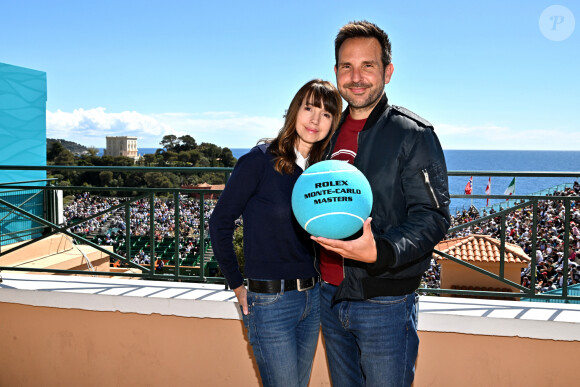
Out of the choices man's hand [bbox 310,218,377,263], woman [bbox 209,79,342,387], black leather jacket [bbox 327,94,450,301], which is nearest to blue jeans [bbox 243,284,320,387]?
woman [bbox 209,79,342,387]

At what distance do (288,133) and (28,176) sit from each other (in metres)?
20.1

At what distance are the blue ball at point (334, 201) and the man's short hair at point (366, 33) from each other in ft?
1.83

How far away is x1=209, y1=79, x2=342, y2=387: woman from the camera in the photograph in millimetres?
1823

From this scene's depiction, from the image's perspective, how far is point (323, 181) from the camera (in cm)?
141

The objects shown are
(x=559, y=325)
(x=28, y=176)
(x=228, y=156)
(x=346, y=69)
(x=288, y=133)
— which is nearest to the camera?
(x=346, y=69)

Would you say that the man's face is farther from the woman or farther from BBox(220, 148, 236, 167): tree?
BBox(220, 148, 236, 167): tree

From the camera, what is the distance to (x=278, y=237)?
6.03ft

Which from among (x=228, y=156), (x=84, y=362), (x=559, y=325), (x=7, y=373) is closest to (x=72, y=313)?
(x=84, y=362)

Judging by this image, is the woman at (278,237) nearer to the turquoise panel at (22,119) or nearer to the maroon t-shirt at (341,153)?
the maroon t-shirt at (341,153)

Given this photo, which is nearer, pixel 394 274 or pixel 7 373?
pixel 394 274

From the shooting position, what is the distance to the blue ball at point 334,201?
1377 mm

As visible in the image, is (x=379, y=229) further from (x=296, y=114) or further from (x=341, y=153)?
(x=296, y=114)

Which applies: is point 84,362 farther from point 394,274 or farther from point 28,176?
point 28,176

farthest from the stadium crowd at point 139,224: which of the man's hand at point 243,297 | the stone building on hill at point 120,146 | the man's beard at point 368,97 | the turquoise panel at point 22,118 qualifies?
the stone building on hill at point 120,146
